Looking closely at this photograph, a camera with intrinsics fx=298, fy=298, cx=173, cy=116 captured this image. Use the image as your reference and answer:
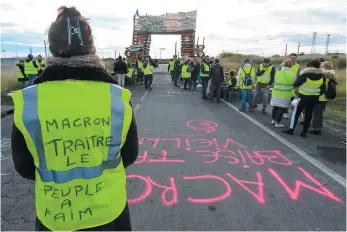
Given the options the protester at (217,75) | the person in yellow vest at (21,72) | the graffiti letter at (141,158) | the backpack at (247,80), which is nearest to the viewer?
the graffiti letter at (141,158)

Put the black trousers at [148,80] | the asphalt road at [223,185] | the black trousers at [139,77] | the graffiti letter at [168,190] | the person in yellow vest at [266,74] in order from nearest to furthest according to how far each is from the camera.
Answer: the asphalt road at [223,185]
the graffiti letter at [168,190]
the person in yellow vest at [266,74]
the black trousers at [148,80]
the black trousers at [139,77]

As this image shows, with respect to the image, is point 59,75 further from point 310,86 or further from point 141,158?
point 310,86

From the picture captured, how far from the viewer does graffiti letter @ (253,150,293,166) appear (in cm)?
493

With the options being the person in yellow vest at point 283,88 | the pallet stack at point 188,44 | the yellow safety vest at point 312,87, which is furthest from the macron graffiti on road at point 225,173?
the pallet stack at point 188,44

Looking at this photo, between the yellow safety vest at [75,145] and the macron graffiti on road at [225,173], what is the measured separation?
1951mm

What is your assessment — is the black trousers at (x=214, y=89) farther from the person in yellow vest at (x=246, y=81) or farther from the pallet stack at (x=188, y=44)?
the pallet stack at (x=188, y=44)

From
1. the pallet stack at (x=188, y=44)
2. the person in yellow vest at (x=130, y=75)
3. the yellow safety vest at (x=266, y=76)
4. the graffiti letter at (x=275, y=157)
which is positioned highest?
the pallet stack at (x=188, y=44)

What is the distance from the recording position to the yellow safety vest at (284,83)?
727 centimetres

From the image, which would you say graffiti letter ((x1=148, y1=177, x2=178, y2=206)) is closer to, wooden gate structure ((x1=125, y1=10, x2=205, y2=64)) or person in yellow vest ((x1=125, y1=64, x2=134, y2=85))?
person in yellow vest ((x1=125, y1=64, x2=134, y2=85))

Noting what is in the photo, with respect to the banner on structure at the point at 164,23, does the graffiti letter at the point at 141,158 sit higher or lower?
lower

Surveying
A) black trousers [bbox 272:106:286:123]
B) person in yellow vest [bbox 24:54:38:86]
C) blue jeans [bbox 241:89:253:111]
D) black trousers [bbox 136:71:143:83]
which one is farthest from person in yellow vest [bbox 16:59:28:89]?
black trousers [bbox 272:106:286:123]

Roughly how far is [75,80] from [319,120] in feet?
22.2

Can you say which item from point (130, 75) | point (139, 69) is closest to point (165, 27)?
point (139, 69)

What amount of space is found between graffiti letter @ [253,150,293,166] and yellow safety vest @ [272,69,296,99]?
242 centimetres
